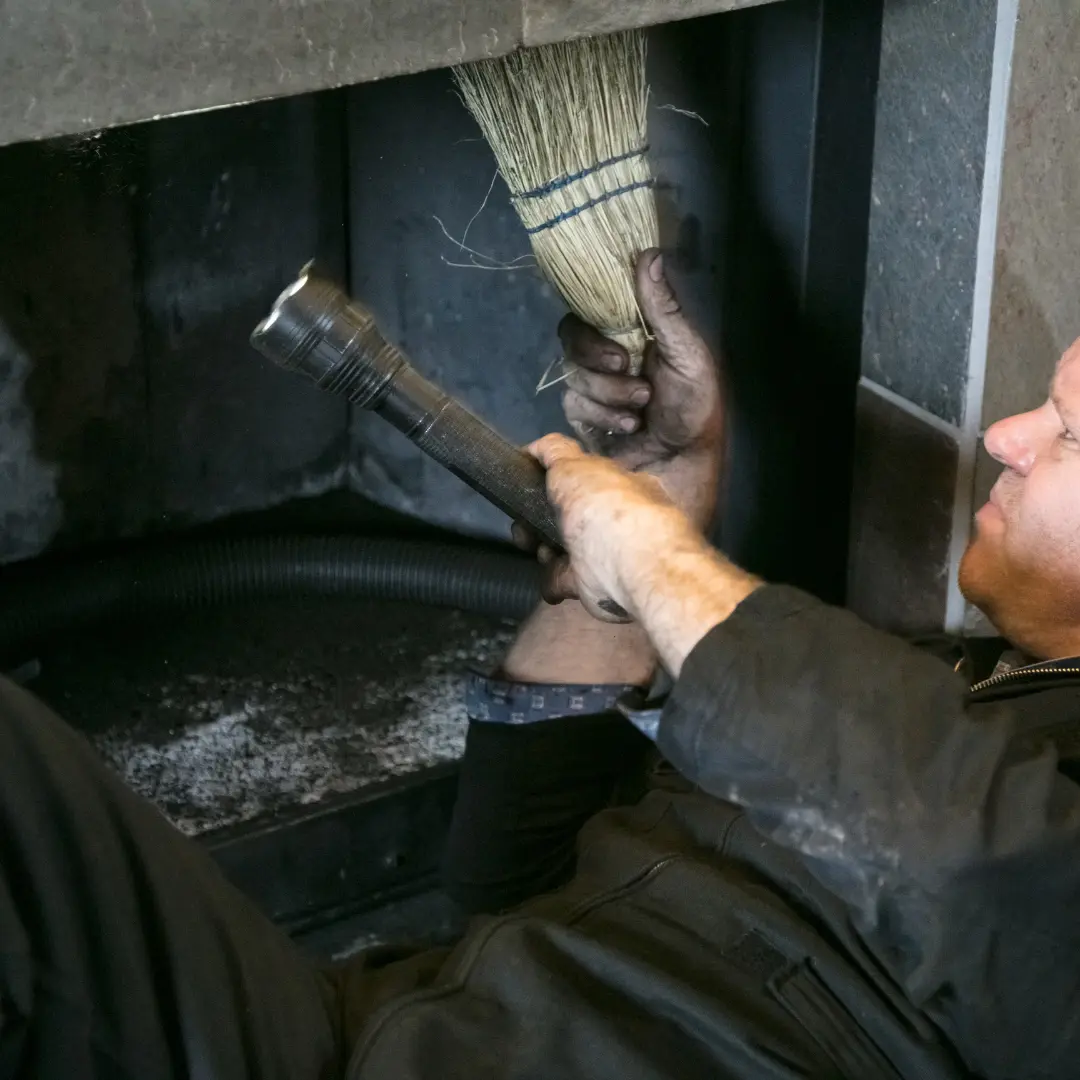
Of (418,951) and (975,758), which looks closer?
(975,758)

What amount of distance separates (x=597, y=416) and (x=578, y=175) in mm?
218

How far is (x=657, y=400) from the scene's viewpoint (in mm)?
1434

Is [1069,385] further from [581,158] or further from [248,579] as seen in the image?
[248,579]

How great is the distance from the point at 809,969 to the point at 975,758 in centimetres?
22

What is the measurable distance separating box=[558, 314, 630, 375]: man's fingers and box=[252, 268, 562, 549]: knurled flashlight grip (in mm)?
268

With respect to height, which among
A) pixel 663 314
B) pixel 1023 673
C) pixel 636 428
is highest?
pixel 663 314

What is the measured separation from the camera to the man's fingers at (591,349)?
1.38m

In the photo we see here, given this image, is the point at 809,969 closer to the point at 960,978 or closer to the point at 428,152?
the point at 960,978

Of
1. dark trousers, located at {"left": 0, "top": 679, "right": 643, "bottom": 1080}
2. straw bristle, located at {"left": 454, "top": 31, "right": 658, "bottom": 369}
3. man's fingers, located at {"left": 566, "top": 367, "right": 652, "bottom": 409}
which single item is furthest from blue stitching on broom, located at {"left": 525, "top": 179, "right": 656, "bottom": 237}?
dark trousers, located at {"left": 0, "top": 679, "right": 643, "bottom": 1080}

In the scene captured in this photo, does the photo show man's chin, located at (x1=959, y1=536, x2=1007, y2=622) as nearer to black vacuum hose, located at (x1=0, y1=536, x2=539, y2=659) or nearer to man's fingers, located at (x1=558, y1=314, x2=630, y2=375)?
man's fingers, located at (x1=558, y1=314, x2=630, y2=375)

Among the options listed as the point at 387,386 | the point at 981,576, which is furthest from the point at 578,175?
the point at 981,576

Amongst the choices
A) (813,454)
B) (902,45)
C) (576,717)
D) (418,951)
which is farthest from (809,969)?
(902,45)

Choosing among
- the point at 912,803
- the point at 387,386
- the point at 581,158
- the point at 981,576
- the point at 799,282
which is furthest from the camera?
the point at 799,282

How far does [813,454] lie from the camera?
1.59 metres
